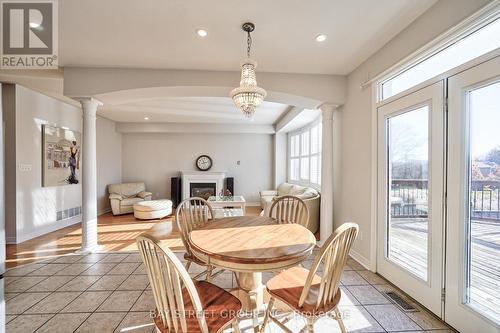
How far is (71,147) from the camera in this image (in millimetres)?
4734

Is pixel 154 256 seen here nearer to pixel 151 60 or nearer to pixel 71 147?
pixel 151 60

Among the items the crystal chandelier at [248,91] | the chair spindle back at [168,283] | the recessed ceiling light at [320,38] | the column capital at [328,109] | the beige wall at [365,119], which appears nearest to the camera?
the chair spindle back at [168,283]

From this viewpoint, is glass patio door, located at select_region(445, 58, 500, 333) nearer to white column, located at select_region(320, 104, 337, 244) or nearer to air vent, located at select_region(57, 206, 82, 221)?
white column, located at select_region(320, 104, 337, 244)

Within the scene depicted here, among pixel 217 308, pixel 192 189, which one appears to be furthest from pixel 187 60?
pixel 192 189

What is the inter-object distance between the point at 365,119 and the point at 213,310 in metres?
2.76

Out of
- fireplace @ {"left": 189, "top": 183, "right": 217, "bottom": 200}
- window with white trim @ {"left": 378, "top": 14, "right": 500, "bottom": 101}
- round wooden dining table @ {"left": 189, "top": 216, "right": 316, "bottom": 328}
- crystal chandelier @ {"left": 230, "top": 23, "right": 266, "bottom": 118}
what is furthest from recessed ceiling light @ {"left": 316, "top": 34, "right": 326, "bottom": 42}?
fireplace @ {"left": 189, "top": 183, "right": 217, "bottom": 200}

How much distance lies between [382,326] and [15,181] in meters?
5.32

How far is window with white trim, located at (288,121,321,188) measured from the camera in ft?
17.6

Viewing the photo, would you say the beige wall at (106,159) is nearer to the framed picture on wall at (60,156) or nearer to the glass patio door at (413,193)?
the framed picture on wall at (60,156)

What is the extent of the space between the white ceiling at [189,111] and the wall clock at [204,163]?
1.26m

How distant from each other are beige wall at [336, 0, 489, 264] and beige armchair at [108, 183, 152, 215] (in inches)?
202

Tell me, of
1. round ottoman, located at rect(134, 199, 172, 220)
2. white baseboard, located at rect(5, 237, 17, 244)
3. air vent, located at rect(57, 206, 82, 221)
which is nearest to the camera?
white baseboard, located at rect(5, 237, 17, 244)

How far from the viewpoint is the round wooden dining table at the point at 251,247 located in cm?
135

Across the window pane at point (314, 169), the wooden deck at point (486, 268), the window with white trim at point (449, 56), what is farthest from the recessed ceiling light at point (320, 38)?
the window pane at point (314, 169)
